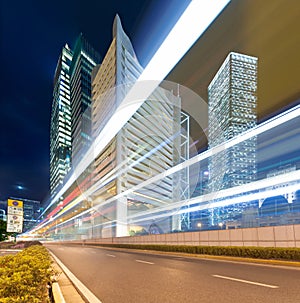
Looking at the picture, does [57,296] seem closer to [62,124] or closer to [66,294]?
[66,294]

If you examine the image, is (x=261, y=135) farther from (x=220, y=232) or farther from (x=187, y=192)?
Answer: (x=187, y=192)

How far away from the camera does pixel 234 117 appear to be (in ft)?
125

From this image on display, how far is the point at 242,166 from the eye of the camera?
33.2m

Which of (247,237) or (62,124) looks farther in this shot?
(62,124)

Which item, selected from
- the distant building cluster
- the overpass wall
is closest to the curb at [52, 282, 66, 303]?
the overpass wall

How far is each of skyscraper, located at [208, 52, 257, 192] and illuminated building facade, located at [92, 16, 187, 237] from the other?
22.5m

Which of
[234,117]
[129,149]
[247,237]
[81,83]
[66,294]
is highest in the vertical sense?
[81,83]

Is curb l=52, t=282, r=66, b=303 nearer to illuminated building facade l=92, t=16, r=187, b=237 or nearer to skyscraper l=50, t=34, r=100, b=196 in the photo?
illuminated building facade l=92, t=16, r=187, b=237

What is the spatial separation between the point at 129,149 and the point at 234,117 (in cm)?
3091

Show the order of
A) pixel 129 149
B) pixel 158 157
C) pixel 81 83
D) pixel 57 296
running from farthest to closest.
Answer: pixel 81 83, pixel 158 157, pixel 129 149, pixel 57 296

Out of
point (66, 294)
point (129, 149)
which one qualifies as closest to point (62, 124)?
point (129, 149)

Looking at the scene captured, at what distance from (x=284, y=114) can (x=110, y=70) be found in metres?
61.7

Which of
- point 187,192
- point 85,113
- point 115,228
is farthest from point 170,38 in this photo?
point 85,113

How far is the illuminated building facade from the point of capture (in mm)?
61000
